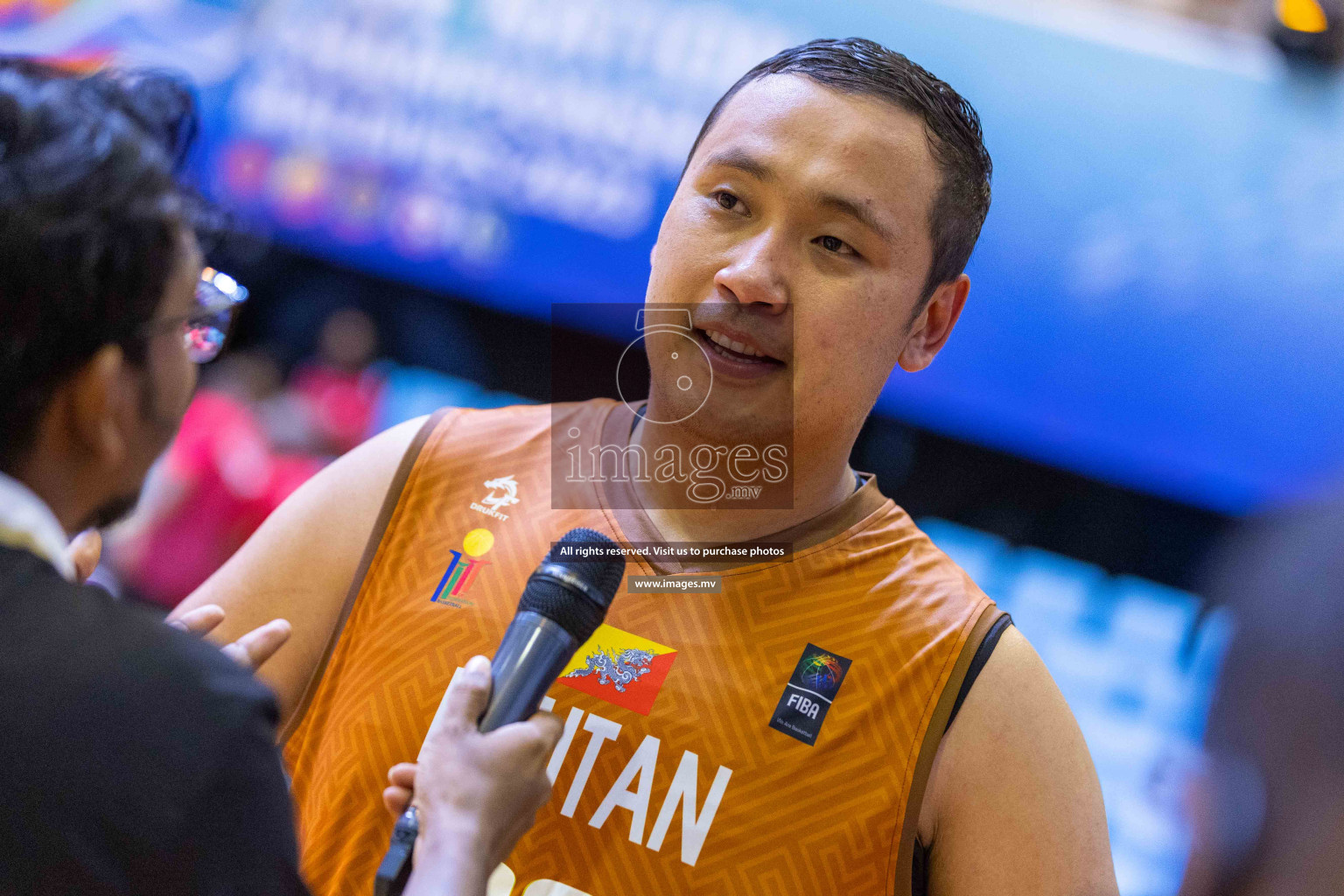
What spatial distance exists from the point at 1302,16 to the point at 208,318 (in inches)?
117

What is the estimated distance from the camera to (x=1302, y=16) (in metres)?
2.76

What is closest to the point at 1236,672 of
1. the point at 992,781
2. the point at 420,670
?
the point at 992,781

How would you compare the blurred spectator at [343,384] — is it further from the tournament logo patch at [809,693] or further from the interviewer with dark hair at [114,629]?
the interviewer with dark hair at [114,629]

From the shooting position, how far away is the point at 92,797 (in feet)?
2.58

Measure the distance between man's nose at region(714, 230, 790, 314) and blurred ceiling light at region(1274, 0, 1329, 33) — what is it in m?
2.25

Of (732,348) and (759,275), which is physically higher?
(759,275)

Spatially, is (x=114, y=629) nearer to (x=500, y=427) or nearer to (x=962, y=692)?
(x=500, y=427)

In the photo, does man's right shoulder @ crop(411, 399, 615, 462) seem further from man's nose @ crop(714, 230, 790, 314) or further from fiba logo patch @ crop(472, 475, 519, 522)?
man's nose @ crop(714, 230, 790, 314)

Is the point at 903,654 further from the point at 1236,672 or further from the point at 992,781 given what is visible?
the point at 1236,672

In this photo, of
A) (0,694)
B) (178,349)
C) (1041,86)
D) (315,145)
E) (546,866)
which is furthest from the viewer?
(315,145)

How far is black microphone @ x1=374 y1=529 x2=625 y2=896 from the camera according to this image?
3.24 ft

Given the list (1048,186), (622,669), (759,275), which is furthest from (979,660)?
(1048,186)

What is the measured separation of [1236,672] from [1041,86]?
2.12m

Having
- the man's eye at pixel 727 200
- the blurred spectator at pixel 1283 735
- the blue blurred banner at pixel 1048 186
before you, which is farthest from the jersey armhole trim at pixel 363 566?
the blue blurred banner at pixel 1048 186
